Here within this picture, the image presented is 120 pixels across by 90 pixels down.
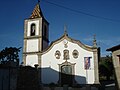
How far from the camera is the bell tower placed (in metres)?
30.8

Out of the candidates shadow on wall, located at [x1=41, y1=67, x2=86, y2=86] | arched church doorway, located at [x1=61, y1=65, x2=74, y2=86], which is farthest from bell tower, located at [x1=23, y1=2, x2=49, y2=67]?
arched church doorway, located at [x1=61, y1=65, x2=74, y2=86]

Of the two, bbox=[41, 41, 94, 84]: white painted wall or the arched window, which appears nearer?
bbox=[41, 41, 94, 84]: white painted wall

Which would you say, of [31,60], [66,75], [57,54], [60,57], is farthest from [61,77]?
[31,60]

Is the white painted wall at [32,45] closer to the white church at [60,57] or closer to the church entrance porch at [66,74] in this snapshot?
the white church at [60,57]

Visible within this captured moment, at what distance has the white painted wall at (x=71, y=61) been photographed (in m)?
27.2

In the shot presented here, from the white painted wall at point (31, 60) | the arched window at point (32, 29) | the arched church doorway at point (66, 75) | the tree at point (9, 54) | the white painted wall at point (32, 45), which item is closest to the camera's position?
the arched church doorway at point (66, 75)

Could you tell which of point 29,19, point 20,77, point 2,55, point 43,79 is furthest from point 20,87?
point 2,55

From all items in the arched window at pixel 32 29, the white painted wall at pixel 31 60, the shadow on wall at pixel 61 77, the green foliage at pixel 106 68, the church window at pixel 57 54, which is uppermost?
the arched window at pixel 32 29

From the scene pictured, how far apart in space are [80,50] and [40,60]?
6436 mm

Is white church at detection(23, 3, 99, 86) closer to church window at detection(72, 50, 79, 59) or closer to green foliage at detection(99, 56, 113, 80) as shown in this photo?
church window at detection(72, 50, 79, 59)

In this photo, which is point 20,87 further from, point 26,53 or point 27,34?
point 27,34

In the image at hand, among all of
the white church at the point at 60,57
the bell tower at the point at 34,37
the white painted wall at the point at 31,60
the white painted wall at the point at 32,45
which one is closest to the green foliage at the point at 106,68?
the white church at the point at 60,57

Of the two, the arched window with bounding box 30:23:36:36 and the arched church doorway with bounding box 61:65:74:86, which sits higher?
the arched window with bounding box 30:23:36:36

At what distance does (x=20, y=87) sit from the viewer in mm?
21875
